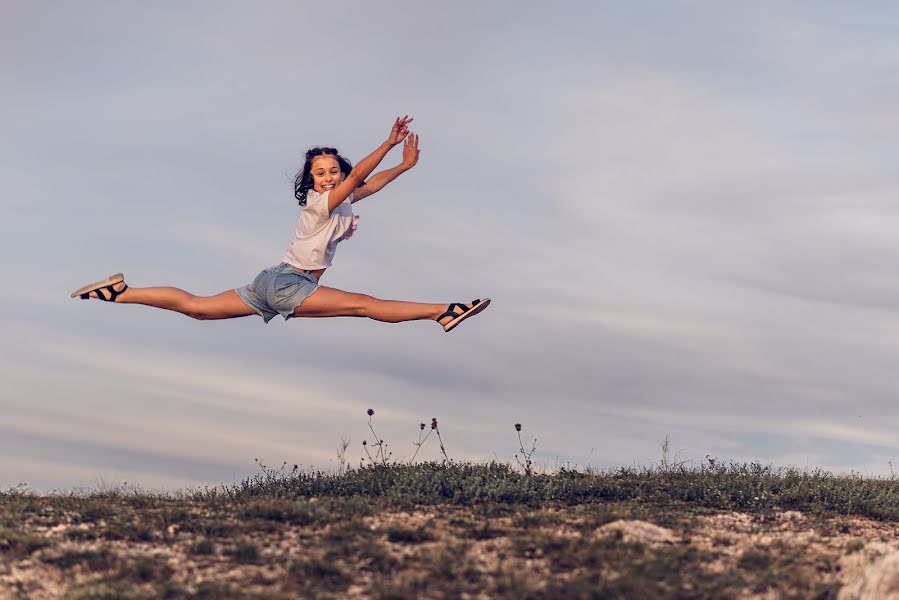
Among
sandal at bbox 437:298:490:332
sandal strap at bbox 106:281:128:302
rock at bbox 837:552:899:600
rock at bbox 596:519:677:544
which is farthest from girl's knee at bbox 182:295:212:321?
rock at bbox 837:552:899:600

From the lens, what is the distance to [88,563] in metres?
9.31

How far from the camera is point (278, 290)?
43.5ft

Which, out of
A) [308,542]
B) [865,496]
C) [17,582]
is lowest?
[17,582]

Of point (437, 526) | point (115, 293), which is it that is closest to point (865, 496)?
Answer: point (437, 526)

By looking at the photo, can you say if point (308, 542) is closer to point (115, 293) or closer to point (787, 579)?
point (787, 579)

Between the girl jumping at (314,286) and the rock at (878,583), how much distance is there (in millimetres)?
6289

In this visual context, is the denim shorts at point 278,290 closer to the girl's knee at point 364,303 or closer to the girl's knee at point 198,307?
the girl's knee at point 198,307

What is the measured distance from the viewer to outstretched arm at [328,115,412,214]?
41.6ft

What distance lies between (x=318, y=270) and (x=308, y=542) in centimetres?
486

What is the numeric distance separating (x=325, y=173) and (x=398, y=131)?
4.81 ft

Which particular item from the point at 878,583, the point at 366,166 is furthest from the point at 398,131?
the point at 878,583

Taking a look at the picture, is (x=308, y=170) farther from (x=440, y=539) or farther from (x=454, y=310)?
(x=440, y=539)

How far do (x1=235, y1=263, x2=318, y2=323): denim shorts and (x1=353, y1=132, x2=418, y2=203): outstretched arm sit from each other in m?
1.61

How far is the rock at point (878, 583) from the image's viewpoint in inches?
321
